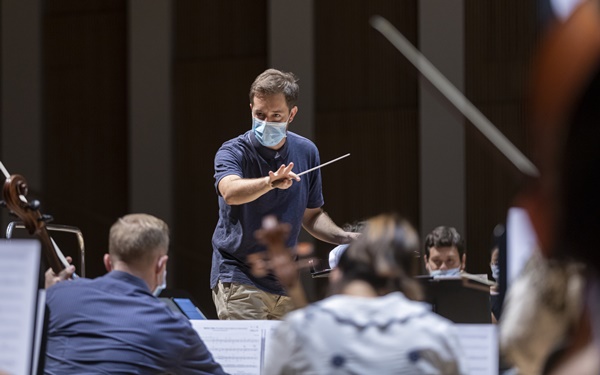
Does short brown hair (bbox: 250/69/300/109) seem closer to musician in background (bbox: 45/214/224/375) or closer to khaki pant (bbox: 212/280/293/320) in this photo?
khaki pant (bbox: 212/280/293/320)

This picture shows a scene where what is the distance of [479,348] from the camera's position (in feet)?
8.27

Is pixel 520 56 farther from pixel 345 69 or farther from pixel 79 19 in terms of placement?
pixel 79 19

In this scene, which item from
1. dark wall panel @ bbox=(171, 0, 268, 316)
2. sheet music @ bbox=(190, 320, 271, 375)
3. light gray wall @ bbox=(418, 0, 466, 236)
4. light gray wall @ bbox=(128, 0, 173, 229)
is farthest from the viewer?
dark wall panel @ bbox=(171, 0, 268, 316)

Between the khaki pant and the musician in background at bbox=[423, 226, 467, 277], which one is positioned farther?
the musician in background at bbox=[423, 226, 467, 277]

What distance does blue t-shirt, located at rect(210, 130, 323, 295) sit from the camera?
12.6 feet

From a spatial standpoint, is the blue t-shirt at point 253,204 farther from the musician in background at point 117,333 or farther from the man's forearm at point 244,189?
the musician in background at point 117,333

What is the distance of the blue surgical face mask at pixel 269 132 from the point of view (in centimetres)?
395

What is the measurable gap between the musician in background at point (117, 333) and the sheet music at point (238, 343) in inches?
7.1

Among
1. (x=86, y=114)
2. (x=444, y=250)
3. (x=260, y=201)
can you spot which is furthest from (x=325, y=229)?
(x=86, y=114)

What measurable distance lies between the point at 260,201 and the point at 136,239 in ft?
3.65

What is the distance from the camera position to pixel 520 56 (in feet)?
28.0

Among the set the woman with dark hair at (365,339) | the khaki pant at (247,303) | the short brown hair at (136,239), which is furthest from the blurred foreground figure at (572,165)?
the khaki pant at (247,303)

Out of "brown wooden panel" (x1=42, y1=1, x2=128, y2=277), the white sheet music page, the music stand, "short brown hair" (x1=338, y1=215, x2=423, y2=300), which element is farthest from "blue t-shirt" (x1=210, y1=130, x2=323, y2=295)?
"brown wooden panel" (x1=42, y1=1, x2=128, y2=277)

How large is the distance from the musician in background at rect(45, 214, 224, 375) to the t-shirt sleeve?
1.13 metres
